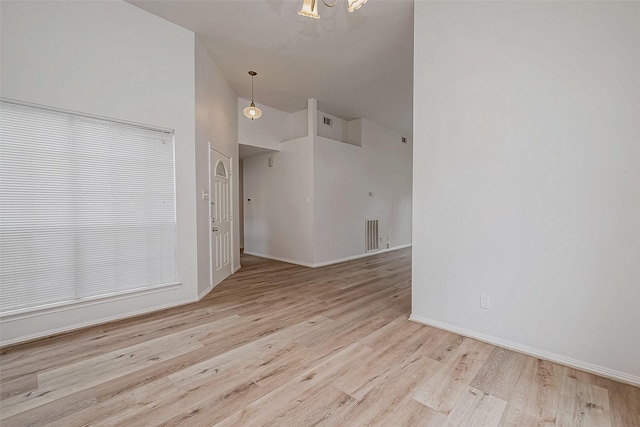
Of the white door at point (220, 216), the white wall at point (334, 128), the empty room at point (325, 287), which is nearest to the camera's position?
the empty room at point (325, 287)

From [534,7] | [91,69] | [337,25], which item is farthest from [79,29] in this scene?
[534,7]

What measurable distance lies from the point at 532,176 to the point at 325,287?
2.91 meters

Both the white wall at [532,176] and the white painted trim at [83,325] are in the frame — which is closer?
the white wall at [532,176]

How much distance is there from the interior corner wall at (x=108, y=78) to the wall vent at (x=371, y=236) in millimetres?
4409

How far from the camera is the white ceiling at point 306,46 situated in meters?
3.03

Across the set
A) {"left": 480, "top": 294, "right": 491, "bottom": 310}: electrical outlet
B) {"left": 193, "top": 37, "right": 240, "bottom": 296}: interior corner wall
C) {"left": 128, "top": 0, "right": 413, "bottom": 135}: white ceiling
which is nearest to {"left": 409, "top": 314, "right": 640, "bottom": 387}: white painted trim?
{"left": 480, "top": 294, "right": 491, "bottom": 310}: electrical outlet

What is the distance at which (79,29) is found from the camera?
2705 mm

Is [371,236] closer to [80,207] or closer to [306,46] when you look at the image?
[306,46]

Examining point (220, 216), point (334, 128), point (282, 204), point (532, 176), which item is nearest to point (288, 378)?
point (532, 176)

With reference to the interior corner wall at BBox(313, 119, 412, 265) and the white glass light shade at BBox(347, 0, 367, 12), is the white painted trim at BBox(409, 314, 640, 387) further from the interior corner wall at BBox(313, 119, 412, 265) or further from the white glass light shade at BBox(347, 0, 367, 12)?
the interior corner wall at BBox(313, 119, 412, 265)

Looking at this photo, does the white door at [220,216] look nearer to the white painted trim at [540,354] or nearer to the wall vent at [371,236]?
the white painted trim at [540,354]

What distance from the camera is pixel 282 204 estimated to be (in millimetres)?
6227

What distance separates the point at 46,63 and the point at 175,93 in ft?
3.61

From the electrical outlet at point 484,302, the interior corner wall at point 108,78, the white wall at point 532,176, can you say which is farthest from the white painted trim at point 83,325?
the electrical outlet at point 484,302
